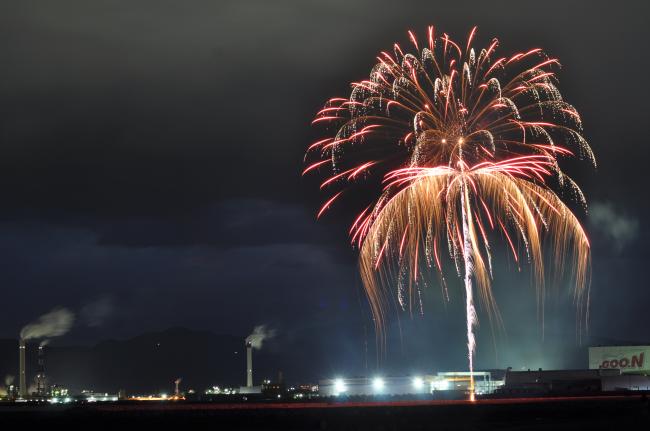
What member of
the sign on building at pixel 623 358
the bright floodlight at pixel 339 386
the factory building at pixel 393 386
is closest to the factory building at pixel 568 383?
the factory building at pixel 393 386

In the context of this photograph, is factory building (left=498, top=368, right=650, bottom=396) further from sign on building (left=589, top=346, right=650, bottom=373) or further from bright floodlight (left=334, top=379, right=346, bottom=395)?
bright floodlight (left=334, top=379, right=346, bottom=395)

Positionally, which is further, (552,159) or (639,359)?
(639,359)

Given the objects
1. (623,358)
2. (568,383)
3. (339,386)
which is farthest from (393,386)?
(623,358)

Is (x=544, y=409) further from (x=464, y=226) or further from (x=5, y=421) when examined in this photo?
(x=5, y=421)

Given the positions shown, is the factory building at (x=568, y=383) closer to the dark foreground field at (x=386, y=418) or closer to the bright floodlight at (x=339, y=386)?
the bright floodlight at (x=339, y=386)

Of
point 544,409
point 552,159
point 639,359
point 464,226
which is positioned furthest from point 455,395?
point 639,359
